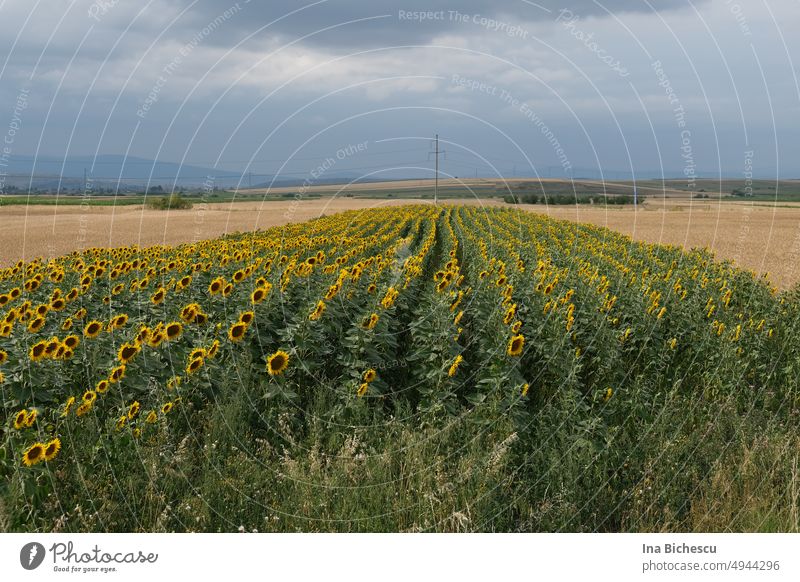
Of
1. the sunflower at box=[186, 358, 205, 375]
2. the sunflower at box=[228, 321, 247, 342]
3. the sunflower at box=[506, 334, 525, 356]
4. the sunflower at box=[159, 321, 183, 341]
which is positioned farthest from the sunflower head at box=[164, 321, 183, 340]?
the sunflower at box=[506, 334, 525, 356]

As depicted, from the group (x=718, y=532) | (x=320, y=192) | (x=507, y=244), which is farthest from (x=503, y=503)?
(x=320, y=192)

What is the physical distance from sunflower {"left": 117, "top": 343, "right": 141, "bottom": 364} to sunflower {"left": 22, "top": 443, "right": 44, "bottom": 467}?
5.60ft

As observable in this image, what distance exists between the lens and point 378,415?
22.6 feet

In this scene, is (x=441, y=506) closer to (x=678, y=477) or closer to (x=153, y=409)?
(x=678, y=477)

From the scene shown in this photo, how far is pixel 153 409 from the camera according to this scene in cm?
620

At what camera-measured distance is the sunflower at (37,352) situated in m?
6.33

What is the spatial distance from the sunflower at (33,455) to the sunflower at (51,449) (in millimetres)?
39

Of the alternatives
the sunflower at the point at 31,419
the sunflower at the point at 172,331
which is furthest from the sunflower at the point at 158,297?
the sunflower at the point at 31,419

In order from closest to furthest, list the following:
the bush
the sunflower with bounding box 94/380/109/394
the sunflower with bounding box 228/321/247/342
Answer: the sunflower with bounding box 94/380/109/394 → the sunflower with bounding box 228/321/247/342 → the bush

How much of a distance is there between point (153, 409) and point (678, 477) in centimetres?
517

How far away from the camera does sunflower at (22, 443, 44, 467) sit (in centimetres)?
490

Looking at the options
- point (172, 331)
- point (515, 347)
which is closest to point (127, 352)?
point (172, 331)

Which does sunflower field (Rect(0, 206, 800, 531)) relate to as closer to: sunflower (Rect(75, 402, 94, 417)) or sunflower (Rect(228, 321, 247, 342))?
sunflower (Rect(75, 402, 94, 417))

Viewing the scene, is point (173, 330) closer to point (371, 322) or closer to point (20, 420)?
point (20, 420)
